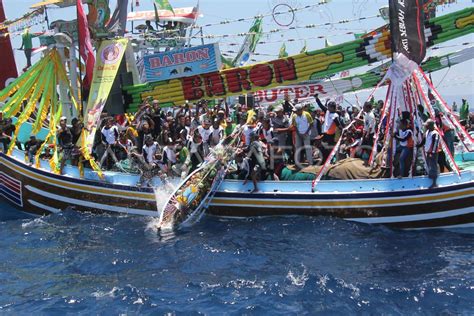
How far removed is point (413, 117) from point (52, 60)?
35.3 ft

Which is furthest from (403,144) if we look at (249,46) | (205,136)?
(249,46)

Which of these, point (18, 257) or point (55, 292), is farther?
point (18, 257)

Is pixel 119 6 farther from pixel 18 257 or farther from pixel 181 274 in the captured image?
pixel 181 274

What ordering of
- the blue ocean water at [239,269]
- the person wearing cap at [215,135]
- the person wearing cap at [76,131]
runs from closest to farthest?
1. the blue ocean water at [239,269]
2. the person wearing cap at [215,135]
3. the person wearing cap at [76,131]

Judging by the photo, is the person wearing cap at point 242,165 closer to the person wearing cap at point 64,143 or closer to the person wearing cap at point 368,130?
the person wearing cap at point 368,130

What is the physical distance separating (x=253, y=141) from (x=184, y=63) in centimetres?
529

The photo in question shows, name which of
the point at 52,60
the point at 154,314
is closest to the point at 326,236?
the point at 154,314

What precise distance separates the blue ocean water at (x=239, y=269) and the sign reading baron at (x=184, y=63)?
17.0ft

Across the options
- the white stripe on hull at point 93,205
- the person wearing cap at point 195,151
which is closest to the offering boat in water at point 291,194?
the white stripe on hull at point 93,205

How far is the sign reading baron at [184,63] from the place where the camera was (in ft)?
56.4

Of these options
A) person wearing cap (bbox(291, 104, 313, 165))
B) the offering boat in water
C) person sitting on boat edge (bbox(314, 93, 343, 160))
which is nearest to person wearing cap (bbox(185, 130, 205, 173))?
the offering boat in water

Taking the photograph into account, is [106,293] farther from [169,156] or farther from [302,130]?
[302,130]

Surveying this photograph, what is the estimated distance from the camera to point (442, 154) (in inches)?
504

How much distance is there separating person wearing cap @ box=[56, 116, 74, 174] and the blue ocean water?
2246 mm
